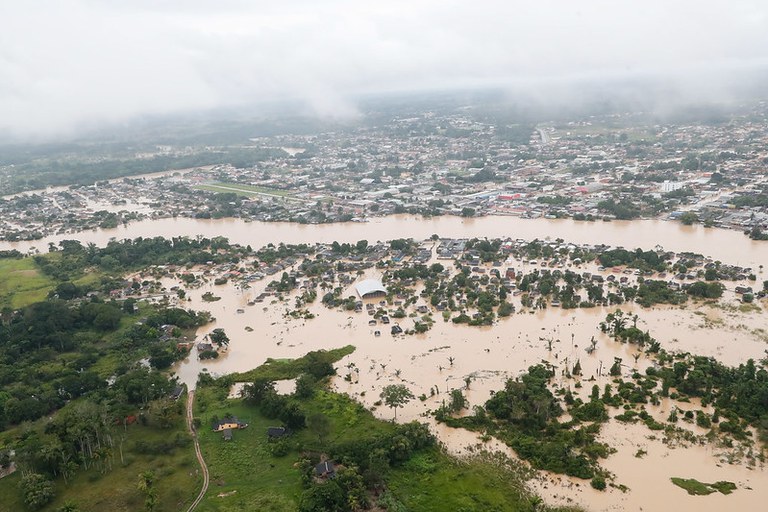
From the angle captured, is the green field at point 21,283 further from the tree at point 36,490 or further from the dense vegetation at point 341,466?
the tree at point 36,490

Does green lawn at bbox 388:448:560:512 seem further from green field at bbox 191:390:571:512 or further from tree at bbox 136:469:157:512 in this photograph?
tree at bbox 136:469:157:512

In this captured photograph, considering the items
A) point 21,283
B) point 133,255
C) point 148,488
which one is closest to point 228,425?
point 148,488

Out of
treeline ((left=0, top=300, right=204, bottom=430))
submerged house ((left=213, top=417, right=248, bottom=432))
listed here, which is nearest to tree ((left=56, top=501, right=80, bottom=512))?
submerged house ((left=213, top=417, right=248, bottom=432))

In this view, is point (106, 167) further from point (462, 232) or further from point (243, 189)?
point (462, 232)

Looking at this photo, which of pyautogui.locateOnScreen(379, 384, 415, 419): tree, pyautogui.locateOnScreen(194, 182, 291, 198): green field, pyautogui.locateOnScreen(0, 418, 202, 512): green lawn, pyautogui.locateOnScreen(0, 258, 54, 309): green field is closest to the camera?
pyautogui.locateOnScreen(0, 418, 202, 512): green lawn

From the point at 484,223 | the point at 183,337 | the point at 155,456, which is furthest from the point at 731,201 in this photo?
the point at 155,456

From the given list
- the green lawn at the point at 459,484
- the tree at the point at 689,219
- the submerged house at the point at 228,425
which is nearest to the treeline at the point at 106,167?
the tree at the point at 689,219
